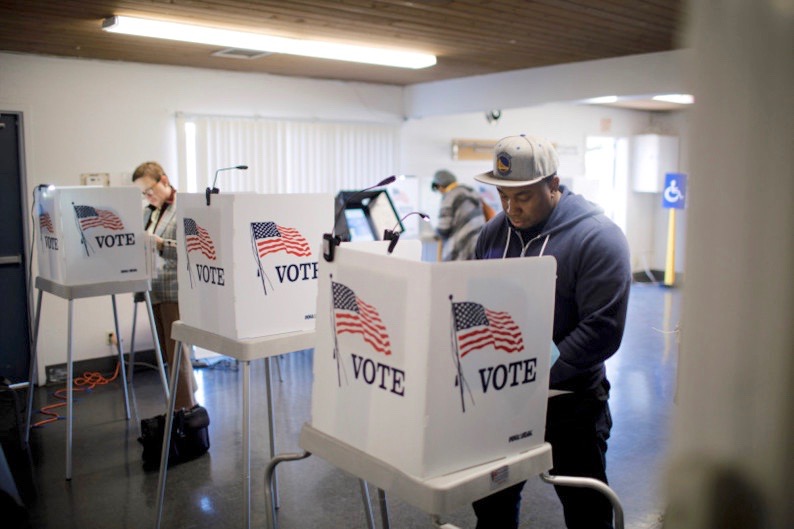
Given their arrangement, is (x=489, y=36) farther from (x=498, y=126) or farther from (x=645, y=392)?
(x=498, y=126)

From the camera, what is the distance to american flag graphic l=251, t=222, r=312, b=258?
225cm

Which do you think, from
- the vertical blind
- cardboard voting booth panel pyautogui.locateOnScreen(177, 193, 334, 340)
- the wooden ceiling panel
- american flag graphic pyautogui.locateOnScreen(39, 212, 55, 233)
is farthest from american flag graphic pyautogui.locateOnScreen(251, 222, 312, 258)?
the vertical blind

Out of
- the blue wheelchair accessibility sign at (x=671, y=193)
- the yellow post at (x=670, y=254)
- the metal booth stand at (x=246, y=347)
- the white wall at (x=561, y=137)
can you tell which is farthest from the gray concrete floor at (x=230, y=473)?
the yellow post at (x=670, y=254)

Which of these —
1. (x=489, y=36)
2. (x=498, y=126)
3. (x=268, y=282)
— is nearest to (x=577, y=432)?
(x=268, y=282)

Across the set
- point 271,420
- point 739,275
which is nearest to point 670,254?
point 271,420

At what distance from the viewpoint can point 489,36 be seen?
14.5 feet

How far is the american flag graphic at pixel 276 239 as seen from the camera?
2.25m

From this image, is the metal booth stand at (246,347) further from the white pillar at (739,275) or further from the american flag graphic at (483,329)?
the white pillar at (739,275)

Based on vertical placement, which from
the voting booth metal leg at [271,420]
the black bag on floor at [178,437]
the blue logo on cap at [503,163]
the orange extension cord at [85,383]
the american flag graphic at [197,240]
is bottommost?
the orange extension cord at [85,383]

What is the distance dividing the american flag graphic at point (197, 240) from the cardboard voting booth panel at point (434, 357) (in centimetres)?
88

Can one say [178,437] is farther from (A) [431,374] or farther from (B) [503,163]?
(A) [431,374]

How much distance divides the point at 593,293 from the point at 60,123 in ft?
14.8

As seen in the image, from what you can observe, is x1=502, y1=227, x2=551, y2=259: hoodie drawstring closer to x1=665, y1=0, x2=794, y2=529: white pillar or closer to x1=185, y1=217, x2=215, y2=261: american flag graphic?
x1=185, y1=217, x2=215, y2=261: american flag graphic

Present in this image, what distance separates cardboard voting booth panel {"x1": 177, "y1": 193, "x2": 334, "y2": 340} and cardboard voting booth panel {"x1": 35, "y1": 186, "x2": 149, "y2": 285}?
1.37 meters
